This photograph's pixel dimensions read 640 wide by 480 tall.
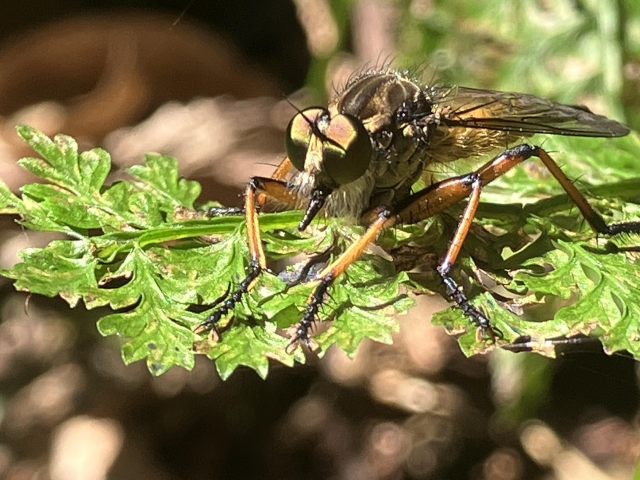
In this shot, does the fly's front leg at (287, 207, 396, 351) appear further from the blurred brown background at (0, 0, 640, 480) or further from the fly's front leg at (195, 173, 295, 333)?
the blurred brown background at (0, 0, 640, 480)

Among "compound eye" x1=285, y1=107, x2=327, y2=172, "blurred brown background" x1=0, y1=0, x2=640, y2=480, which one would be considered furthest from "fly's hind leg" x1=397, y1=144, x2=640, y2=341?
"blurred brown background" x1=0, y1=0, x2=640, y2=480

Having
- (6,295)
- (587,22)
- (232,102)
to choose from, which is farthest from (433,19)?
(6,295)

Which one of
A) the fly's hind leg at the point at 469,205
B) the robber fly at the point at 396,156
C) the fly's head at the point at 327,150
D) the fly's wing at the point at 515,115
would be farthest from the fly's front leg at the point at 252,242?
the fly's wing at the point at 515,115

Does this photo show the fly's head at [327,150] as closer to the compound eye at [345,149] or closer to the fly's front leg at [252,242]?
the compound eye at [345,149]

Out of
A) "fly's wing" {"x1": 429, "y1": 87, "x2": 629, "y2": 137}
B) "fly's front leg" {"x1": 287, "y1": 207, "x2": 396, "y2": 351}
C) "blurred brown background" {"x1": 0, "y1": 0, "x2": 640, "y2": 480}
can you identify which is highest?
"fly's wing" {"x1": 429, "y1": 87, "x2": 629, "y2": 137}

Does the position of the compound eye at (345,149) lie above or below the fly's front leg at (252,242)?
above

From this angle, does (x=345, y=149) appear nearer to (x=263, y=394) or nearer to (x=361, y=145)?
(x=361, y=145)

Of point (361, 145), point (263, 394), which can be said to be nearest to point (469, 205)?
point (361, 145)
